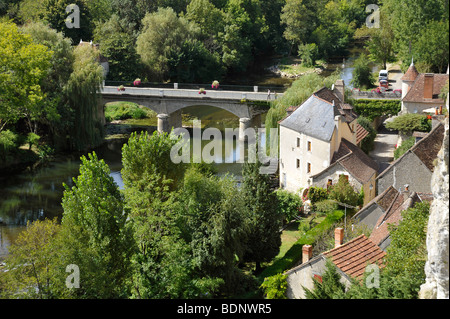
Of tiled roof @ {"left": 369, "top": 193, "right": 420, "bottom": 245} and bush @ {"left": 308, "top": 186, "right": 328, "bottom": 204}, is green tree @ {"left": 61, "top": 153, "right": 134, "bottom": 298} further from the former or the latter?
bush @ {"left": 308, "top": 186, "right": 328, "bottom": 204}

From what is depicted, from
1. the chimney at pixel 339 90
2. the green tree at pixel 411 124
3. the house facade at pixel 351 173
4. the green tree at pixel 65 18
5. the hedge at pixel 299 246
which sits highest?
the green tree at pixel 65 18

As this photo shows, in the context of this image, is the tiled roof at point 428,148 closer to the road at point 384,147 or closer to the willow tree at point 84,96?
the road at point 384,147

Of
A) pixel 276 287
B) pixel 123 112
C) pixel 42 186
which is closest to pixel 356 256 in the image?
pixel 276 287

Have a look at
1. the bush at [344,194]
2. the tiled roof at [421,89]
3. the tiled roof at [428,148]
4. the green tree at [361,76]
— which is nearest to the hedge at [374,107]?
the tiled roof at [421,89]

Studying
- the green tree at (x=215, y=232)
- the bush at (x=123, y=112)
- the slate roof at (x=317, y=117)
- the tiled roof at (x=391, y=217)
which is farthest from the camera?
the bush at (x=123, y=112)

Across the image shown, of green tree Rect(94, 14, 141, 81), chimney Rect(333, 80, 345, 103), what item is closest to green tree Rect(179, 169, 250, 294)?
chimney Rect(333, 80, 345, 103)

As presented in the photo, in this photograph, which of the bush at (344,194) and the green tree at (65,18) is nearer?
the bush at (344,194)

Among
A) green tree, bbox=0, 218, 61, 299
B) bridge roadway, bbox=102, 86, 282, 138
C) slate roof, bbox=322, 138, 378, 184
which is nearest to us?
green tree, bbox=0, 218, 61, 299
